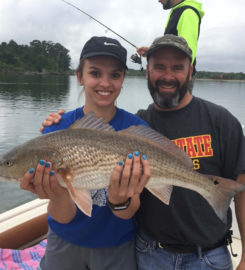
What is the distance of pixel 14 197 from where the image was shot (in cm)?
821

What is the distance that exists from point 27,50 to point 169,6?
115 m

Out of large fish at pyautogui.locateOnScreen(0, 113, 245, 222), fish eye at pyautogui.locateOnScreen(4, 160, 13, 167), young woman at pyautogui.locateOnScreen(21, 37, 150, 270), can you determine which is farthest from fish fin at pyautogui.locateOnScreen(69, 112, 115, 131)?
fish eye at pyautogui.locateOnScreen(4, 160, 13, 167)

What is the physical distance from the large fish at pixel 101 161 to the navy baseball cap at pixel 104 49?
0.66 metres

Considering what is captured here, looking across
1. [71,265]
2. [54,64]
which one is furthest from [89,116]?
[54,64]

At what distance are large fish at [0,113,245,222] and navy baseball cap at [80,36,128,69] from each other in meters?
0.66

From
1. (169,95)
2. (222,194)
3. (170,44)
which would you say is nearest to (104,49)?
(170,44)

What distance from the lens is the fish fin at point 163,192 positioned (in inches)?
89.8

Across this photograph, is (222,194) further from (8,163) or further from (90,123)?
(8,163)

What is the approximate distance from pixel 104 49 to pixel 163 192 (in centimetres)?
140

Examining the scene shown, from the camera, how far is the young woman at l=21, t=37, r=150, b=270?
86.7 inches

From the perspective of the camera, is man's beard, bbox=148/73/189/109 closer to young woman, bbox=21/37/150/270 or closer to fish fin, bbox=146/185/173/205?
young woman, bbox=21/37/150/270

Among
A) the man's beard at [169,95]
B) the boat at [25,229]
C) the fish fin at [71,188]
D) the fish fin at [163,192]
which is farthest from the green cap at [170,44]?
the boat at [25,229]

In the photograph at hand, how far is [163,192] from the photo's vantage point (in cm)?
230

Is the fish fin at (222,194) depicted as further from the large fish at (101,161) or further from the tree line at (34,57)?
the tree line at (34,57)
